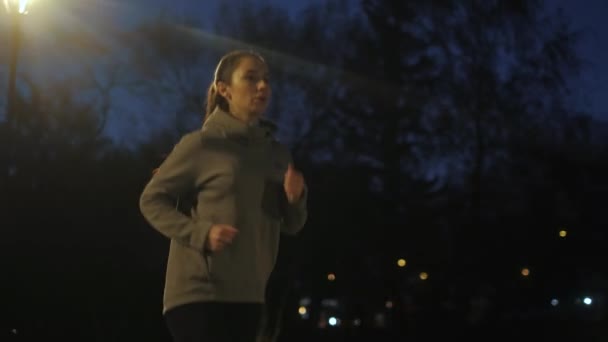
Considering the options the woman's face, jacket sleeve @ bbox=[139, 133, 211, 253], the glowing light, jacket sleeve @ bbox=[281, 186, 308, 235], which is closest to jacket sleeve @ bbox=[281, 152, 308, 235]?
jacket sleeve @ bbox=[281, 186, 308, 235]

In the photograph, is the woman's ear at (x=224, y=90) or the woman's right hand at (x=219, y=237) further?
the woman's ear at (x=224, y=90)

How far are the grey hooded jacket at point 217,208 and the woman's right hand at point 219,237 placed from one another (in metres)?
0.03

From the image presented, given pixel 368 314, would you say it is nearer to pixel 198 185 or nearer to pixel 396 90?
pixel 396 90

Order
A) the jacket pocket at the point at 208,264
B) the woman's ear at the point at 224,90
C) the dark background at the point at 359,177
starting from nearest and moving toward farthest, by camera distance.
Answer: the jacket pocket at the point at 208,264, the woman's ear at the point at 224,90, the dark background at the point at 359,177

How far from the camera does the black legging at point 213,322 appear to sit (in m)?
2.50

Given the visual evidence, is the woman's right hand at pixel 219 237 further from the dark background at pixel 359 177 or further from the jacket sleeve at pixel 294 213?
the dark background at pixel 359 177

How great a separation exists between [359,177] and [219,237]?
23.9 metres

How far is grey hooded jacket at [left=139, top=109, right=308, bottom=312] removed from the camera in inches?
99.9

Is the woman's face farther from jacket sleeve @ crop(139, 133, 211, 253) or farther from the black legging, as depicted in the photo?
the black legging

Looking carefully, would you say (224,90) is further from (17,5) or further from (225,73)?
(17,5)

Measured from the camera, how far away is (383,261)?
98.6 feet

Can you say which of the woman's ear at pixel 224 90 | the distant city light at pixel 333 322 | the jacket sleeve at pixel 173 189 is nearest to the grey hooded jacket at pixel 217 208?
the jacket sleeve at pixel 173 189

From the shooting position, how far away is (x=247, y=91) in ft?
9.21

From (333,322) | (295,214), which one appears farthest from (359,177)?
(295,214)
